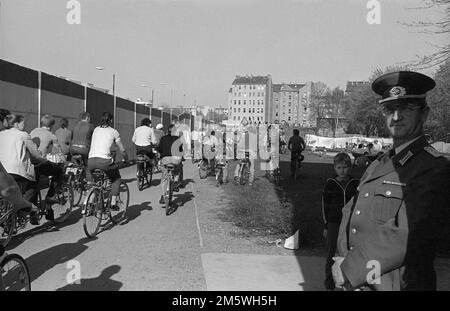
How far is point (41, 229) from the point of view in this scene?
24.9 feet

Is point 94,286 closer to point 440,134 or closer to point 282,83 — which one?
point 440,134

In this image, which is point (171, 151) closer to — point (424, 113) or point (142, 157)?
point (142, 157)

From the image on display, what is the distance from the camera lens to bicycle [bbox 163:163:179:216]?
9.32 meters

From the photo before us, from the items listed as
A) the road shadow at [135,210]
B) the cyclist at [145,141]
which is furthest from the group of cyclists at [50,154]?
the cyclist at [145,141]

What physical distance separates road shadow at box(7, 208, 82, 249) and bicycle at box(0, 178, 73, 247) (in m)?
0.11

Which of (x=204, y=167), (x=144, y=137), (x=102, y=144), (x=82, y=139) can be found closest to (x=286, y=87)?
(x=204, y=167)

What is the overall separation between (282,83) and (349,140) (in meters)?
127

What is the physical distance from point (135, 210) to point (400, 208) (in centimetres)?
797

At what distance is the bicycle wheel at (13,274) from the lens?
388 centimetres

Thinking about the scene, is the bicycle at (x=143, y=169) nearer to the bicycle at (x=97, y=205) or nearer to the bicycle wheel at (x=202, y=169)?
the bicycle wheel at (x=202, y=169)

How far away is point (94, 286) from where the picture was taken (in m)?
4.88

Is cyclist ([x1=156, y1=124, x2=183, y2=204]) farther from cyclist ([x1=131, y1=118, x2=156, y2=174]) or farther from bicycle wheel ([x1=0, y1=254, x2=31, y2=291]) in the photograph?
bicycle wheel ([x1=0, y1=254, x2=31, y2=291])

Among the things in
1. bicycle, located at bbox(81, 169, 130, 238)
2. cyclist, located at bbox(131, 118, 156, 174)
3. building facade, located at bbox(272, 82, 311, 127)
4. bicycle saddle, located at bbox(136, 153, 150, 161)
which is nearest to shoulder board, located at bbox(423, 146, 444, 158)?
bicycle, located at bbox(81, 169, 130, 238)
